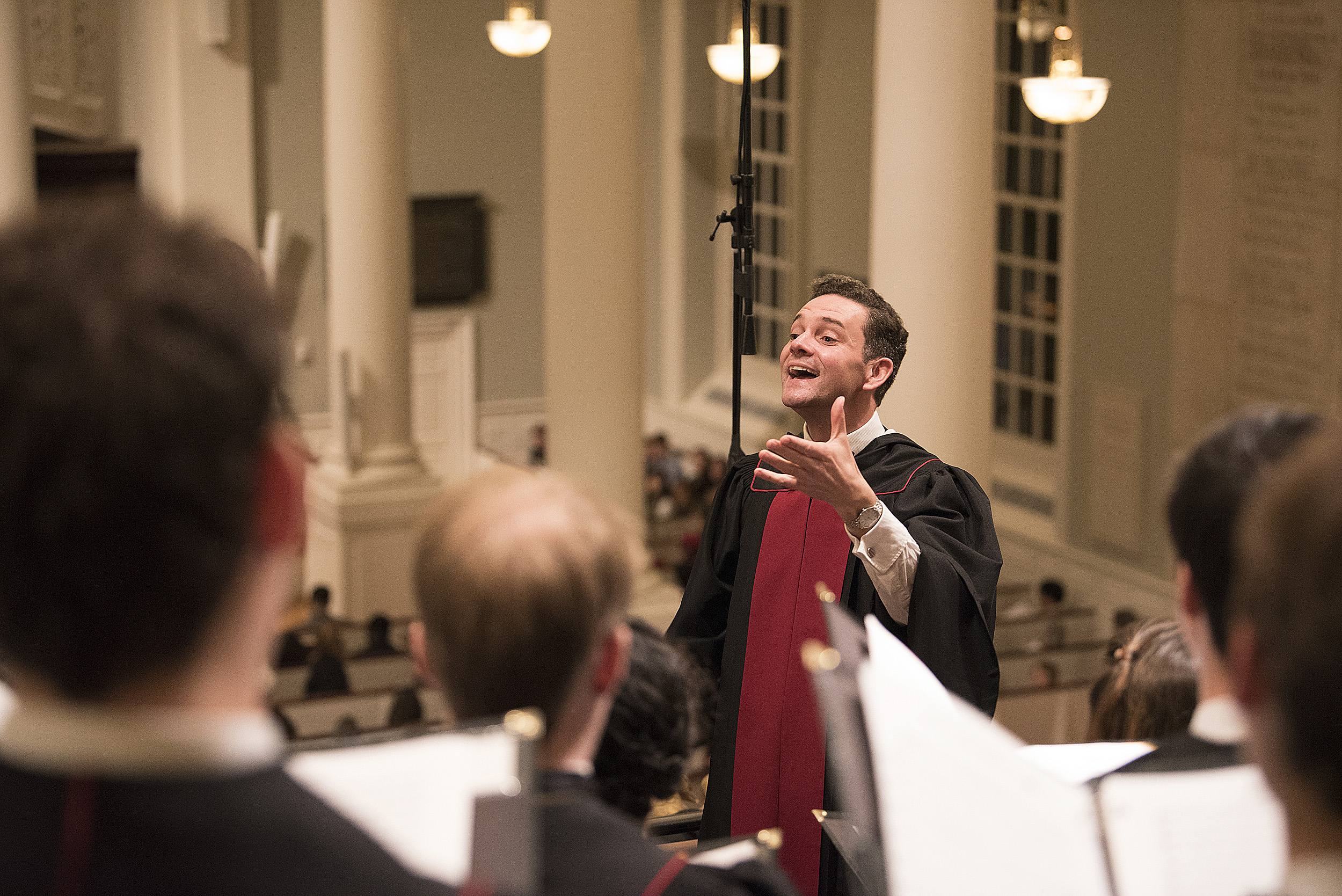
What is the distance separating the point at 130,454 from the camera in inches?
35.4

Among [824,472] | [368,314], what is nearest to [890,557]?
[824,472]

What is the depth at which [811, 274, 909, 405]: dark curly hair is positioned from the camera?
343 cm

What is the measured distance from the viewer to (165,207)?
1065 mm

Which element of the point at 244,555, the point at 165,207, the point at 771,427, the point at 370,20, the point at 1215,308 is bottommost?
the point at 771,427

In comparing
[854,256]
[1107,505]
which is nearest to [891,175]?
[1107,505]

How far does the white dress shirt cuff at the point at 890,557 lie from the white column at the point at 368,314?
8.64 metres

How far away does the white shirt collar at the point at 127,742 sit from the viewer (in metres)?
0.94

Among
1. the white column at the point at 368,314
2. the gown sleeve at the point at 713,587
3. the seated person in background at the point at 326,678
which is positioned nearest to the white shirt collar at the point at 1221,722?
the gown sleeve at the point at 713,587

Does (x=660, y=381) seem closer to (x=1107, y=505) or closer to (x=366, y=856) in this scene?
(x=1107, y=505)

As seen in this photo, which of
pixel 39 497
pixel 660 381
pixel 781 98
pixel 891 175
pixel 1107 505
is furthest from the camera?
pixel 660 381

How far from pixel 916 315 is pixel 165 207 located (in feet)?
15.6

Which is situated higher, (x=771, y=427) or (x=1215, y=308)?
(x=1215, y=308)

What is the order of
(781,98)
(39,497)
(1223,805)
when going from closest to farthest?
(39,497), (1223,805), (781,98)

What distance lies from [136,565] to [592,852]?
607 millimetres
